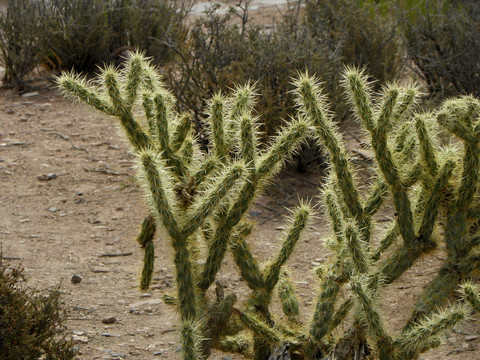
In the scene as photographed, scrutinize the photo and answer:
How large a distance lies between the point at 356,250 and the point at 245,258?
501 mm

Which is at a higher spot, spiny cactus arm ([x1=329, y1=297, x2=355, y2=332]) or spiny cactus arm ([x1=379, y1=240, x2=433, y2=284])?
spiny cactus arm ([x1=379, y1=240, x2=433, y2=284])

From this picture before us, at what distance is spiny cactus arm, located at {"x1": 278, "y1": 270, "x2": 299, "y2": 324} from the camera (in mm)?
3600

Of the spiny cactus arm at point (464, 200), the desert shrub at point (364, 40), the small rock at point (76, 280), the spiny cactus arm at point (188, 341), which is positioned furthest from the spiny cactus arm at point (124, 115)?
the desert shrub at point (364, 40)

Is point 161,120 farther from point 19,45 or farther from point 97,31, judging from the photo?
point 97,31

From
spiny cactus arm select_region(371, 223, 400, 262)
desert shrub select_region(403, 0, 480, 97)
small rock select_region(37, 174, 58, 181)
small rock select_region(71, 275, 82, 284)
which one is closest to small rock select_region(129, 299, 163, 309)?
small rock select_region(71, 275, 82, 284)

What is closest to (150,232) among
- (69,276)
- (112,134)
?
(69,276)

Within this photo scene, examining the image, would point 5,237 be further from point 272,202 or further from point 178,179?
point 178,179

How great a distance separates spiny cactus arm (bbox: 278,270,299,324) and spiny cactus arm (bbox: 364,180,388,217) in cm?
57

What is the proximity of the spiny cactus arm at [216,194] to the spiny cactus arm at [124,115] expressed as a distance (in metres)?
0.48

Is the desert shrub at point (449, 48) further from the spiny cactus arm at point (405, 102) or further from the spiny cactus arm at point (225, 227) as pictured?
the spiny cactus arm at point (225, 227)

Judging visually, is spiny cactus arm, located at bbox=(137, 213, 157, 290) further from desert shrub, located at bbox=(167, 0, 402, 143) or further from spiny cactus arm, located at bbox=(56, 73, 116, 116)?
desert shrub, located at bbox=(167, 0, 402, 143)

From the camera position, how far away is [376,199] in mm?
3387

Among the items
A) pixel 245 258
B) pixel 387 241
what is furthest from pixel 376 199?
pixel 245 258

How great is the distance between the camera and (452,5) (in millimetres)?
8562
